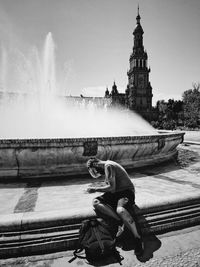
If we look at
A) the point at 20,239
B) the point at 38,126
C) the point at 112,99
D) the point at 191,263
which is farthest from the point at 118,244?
the point at 112,99

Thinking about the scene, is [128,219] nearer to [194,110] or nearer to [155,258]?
[155,258]

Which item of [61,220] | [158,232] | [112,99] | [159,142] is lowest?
[158,232]

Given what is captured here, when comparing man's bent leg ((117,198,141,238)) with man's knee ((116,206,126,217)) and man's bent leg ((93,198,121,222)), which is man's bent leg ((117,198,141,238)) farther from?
man's bent leg ((93,198,121,222))

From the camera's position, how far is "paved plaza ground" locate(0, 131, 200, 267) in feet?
8.61

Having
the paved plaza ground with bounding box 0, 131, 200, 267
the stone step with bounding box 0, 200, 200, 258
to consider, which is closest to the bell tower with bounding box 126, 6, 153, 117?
the paved plaza ground with bounding box 0, 131, 200, 267

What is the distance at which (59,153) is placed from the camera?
17.9ft

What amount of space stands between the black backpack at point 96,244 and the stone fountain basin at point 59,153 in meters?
2.81

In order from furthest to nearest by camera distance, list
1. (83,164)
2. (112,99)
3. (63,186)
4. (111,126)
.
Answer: (112,99), (111,126), (83,164), (63,186)

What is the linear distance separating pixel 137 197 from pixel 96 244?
5.48 ft

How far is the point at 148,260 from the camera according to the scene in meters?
2.61

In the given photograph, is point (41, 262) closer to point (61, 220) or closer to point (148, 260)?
point (61, 220)

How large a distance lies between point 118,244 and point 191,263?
35.3 inches

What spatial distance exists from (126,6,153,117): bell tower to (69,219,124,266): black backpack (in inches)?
3432


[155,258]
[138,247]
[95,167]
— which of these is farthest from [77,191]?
[155,258]
